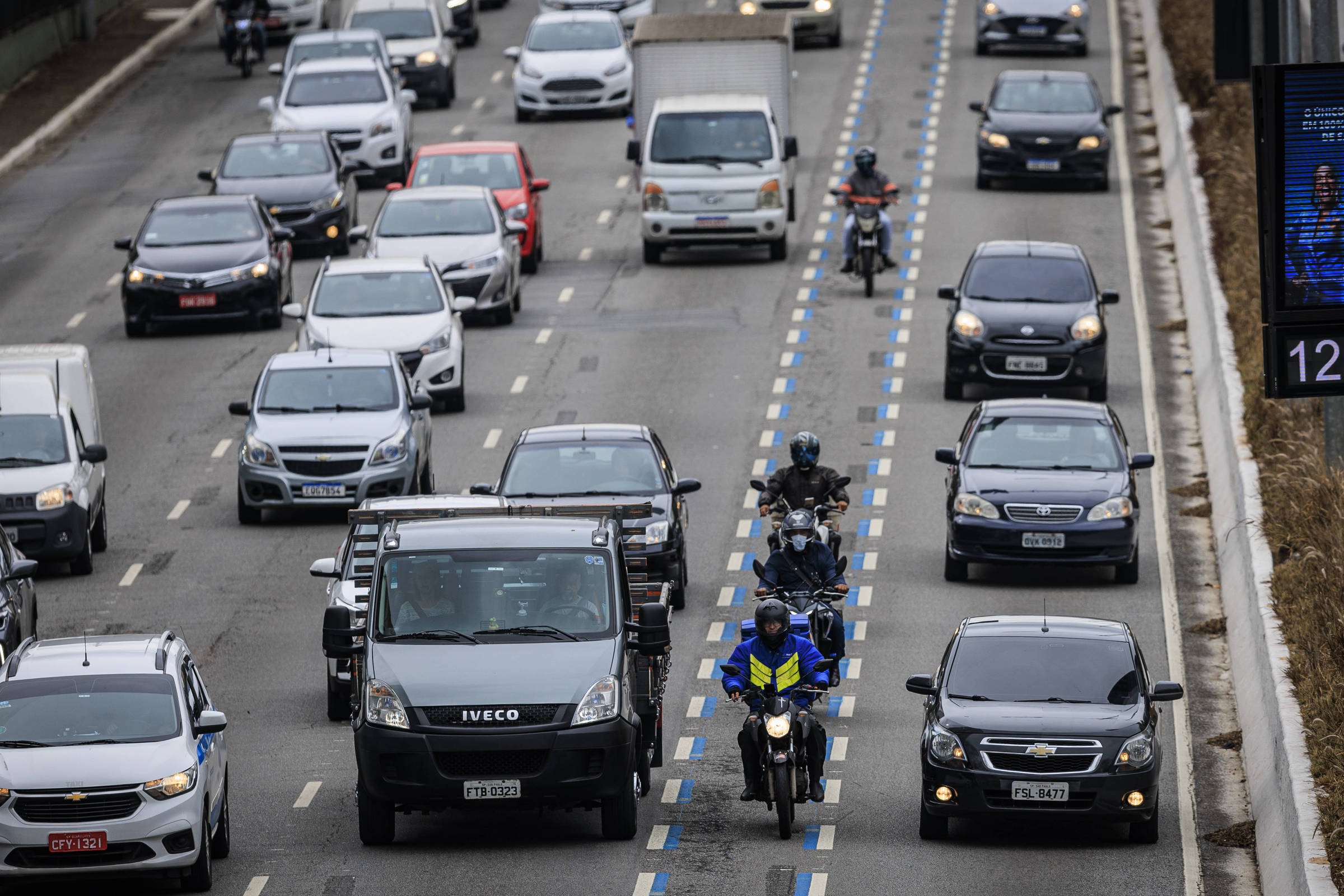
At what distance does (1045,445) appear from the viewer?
2583cm

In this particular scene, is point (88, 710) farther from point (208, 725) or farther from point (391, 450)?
point (391, 450)

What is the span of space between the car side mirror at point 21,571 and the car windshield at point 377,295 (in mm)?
10830

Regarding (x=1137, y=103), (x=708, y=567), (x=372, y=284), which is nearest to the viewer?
(x=708, y=567)

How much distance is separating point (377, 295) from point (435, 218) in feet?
15.1

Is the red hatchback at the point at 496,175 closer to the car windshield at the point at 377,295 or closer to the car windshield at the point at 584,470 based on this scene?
the car windshield at the point at 377,295

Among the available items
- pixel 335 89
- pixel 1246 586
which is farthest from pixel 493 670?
pixel 335 89


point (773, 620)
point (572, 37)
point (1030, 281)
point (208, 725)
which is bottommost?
point (572, 37)

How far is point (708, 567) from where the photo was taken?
2575 centimetres

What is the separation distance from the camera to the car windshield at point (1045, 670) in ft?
57.3

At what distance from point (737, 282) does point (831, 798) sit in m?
21.4

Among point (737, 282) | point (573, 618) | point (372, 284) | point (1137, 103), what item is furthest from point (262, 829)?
point (1137, 103)

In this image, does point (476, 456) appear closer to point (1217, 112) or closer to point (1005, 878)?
point (1005, 878)

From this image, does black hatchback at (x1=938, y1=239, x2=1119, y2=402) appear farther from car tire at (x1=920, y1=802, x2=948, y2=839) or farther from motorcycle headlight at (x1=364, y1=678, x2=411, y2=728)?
motorcycle headlight at (x1=364, y1=678, x2=411, y2=728)

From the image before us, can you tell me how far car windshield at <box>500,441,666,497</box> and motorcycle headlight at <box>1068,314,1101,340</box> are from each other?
8.24m
